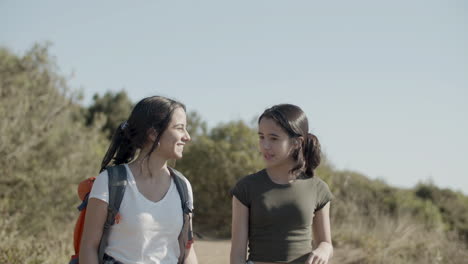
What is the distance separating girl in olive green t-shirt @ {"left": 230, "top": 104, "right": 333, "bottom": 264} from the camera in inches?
120

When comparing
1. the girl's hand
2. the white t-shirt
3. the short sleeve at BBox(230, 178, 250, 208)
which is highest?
the short sleeve at BBox(230, 178, 250, 208)

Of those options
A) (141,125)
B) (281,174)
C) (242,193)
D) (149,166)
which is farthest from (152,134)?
(281,174)

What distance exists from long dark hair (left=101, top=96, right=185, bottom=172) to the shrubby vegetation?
3444 mm

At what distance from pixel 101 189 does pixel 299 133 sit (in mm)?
1272

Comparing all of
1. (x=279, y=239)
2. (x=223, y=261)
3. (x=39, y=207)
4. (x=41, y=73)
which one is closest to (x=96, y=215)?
(x=279, y=239)

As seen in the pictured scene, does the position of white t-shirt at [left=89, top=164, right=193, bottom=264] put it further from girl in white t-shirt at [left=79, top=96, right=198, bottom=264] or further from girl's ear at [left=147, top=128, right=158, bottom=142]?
girl's ear at [left=147, top=128, right=158, bottom=142]

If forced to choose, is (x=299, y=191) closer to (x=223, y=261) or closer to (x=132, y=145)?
(x=132, y=145)

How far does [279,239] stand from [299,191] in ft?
1.11

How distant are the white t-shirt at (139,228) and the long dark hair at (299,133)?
87 centimetres

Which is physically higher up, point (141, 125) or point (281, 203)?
point (141, 125)

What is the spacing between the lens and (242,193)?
3.12 metres

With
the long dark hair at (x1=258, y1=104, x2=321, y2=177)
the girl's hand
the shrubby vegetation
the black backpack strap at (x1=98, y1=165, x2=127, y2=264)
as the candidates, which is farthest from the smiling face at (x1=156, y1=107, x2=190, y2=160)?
the shrubby vegetation

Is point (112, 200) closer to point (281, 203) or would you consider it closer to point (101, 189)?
point (101, 189)

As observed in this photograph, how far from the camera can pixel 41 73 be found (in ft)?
31.2
